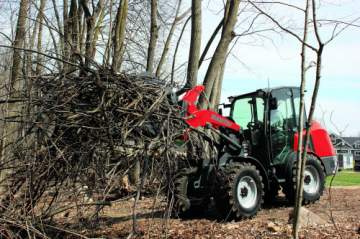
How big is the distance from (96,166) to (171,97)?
1597mm

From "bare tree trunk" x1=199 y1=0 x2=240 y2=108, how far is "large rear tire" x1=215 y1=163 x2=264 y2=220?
2.58 metres

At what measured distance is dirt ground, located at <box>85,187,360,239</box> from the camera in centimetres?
755

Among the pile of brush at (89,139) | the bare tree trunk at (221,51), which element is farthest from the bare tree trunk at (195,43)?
the pile of brush at (89,139)

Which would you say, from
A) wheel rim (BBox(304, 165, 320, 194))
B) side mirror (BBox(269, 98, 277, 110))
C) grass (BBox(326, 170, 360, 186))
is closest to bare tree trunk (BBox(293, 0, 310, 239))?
side mirror (BBox(269, 98, 277, 110))

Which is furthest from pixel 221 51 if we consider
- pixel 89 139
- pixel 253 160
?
pixel 89 139

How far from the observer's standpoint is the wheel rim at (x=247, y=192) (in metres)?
9.16

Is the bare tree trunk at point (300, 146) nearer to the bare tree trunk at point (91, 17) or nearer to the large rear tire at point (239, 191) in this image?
the large rear tire at point (239, 191)

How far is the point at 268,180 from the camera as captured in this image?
10.2 m

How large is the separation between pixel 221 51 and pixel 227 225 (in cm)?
470

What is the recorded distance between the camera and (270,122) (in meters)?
10.5

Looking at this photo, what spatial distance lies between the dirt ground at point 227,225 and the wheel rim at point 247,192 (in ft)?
0.99

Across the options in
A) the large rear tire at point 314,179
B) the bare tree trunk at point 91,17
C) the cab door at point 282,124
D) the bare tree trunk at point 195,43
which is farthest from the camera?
the bare tree trunk at point 91,17

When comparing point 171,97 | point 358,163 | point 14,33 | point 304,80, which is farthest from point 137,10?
point 358,163

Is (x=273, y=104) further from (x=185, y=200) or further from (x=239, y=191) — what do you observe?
(x=185, y=200)
